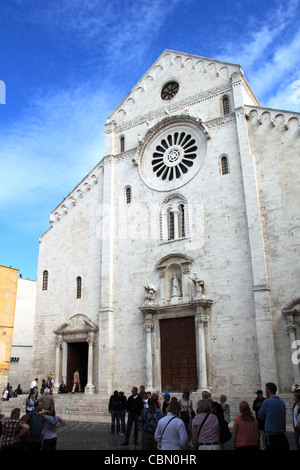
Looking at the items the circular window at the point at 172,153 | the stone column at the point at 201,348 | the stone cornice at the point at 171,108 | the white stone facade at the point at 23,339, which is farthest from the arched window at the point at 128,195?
the white stone facade at the point at 23,339

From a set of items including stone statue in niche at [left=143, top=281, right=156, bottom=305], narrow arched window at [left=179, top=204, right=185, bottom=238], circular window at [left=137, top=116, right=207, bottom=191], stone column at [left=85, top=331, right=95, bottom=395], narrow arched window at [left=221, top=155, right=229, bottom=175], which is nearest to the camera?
stone statue in niche at [left=143, top=281, right=156, bottom=305]

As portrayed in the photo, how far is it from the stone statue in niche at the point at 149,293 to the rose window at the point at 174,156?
618 cm

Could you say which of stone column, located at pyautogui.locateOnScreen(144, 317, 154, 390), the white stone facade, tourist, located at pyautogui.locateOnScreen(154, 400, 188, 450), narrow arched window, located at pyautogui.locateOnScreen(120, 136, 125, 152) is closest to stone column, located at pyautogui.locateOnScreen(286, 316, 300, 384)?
stone column, located at pyautogui.locateOnScreen(144, 317, 154, 390)

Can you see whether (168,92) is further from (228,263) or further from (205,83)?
(228,263)

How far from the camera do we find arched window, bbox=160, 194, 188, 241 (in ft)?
70.7

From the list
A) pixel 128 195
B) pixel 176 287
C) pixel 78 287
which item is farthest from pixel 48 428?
pixel 128 195

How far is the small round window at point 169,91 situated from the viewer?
24.3 meters

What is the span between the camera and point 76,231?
25406 millimetres

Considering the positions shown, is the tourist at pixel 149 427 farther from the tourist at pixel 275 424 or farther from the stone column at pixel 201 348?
the stone column at pixel 201 348

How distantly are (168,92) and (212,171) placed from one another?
6557 millimetres

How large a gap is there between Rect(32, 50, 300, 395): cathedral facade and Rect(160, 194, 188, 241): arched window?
0.20ft

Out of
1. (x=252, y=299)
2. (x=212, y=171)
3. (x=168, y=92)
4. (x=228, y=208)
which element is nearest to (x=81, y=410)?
(x=252, y=299)

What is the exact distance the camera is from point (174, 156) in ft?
76.2

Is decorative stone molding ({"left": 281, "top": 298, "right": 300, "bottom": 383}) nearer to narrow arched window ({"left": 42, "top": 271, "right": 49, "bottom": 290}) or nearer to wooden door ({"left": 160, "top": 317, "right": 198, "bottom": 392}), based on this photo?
wooden door ({"left": 160, "top": 317, "right": 198, "bottom": 392})
